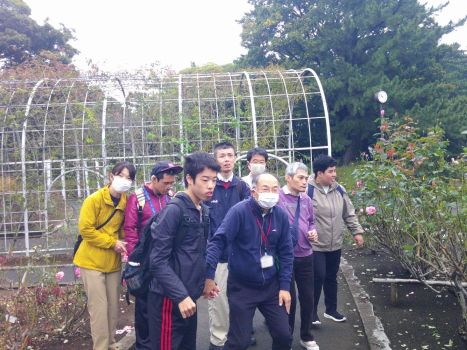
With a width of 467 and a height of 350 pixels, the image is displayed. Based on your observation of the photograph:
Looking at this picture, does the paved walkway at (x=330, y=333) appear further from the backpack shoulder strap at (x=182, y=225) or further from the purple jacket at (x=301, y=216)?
the backpack shoulder strap at (x=182, y=225)

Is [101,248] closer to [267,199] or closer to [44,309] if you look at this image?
[44,309]

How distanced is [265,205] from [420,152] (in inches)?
107

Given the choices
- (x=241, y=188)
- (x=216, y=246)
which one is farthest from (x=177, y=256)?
(x=241, y=188)

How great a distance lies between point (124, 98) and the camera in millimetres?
7207

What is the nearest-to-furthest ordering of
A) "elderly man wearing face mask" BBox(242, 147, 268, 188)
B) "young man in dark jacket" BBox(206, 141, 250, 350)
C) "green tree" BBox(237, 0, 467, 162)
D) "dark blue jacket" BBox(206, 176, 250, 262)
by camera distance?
"young man in dark jacket" BBox(206, 141, 250, 350), "dark blue jacket" BBox(206, 176, 250, 262), "elderly man wearing face mask" BBox(242, 147, 268, 188), "green tree" BBox(237, 0, 467, 162)

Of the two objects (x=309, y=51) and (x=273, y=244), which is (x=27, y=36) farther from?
(x=273, y=244)

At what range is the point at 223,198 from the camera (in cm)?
401

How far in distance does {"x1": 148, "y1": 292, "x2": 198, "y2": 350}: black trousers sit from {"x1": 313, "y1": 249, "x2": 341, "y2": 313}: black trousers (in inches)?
73.0

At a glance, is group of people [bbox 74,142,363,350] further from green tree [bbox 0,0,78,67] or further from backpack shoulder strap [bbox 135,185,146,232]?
green tree [bbox 0,0,78,67]

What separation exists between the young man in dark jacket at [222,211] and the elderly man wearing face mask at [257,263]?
56cm

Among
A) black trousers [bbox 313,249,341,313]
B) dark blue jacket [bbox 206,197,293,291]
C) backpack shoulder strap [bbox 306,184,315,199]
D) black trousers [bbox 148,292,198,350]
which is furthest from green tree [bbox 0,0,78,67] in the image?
black trousers [bbox 148,292,198,350]

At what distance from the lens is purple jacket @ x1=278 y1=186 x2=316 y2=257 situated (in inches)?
153

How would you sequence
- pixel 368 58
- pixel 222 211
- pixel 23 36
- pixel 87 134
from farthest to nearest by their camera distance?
pixel 23 36
pixel 368 58
pixel 87 134
pixel 222 211

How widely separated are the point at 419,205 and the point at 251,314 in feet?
6.80
